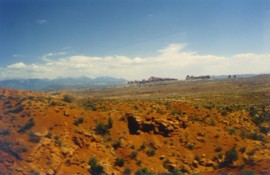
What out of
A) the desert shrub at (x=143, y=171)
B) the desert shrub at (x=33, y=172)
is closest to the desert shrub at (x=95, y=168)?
the desert shrub at (x=143, y=171)

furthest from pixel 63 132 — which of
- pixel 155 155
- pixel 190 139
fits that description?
pixel 190 139

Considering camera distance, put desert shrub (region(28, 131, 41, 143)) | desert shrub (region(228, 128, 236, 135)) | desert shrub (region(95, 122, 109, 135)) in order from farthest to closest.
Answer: desert shrub (region(228, 128, 236, 135)), desert shrub (region(95, 122, 109, 135)), desert shrub (region(28, 131, 41, 143))

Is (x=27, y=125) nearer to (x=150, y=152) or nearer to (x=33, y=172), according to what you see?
(x=33, y=172)

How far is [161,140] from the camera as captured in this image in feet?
75.3

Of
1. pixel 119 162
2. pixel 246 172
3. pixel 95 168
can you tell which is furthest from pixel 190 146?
pixel 95 168

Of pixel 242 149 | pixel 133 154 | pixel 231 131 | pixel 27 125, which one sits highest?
pixel 27 125

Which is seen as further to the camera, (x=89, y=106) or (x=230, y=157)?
(x=89, y=106)

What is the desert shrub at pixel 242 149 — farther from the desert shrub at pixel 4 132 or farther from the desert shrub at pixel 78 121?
the desert shrub at pixel 4 132

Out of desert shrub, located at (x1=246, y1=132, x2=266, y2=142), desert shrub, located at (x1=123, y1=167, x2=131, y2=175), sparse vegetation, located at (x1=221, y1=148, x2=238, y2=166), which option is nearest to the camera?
desert shrub, located at (x1=123, y1=167, x2=131, y2=175)

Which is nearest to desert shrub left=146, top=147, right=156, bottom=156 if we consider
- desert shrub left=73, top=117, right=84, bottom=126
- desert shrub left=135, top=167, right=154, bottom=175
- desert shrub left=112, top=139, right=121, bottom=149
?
desert shrub left=112, top=139, right=121, bottom=149

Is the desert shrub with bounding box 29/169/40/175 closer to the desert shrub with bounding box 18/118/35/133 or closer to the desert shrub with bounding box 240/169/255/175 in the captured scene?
the desert shrub with bounding box 18/118/35/133

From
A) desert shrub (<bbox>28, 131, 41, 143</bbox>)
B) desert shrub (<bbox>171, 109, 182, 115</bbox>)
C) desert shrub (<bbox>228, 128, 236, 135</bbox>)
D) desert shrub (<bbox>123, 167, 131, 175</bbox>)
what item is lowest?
desert shrub (<bbox>123, 167, 131, 175</bbox>)

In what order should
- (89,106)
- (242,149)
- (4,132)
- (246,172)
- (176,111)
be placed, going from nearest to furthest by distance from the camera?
(246,172), (4,132), (242,149), (176,111), (89,106)

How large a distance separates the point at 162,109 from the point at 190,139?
26.7 feet
